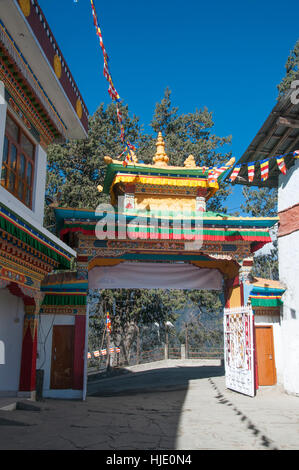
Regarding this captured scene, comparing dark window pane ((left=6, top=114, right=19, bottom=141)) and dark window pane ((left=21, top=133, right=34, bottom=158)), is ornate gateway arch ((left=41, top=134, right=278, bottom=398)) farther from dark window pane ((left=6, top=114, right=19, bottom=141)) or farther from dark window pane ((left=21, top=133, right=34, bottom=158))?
dark window pane ((left=6, top=114, right=19, bottom=141))

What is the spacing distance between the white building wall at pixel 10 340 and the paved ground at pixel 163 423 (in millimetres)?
919

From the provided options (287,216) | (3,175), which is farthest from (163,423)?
(287,216)

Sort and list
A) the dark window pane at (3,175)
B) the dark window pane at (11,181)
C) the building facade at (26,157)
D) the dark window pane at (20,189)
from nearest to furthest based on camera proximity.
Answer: the building facade at (26,157)
the dark window pane at (3,175)
the dark window pane at (11,181)
the dark window pane at (20,189)

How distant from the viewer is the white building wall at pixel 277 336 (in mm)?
11406

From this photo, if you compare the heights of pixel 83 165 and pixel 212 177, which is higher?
pixel 83 165

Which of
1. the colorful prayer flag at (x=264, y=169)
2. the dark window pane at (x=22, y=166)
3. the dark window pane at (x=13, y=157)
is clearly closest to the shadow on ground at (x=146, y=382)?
the colorful prayer flag at (x=264, y=169)

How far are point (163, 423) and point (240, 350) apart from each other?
461 cm

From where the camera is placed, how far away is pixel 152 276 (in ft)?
44.2

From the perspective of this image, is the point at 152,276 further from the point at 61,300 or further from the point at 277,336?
the point at 277,336

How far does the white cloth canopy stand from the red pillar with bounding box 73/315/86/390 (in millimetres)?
2066

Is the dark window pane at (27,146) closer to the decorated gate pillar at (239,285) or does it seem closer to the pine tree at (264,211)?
the decorated gate pillar at (239,285)

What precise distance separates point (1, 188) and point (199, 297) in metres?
18.5

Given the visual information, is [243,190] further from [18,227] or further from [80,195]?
[18,227]
